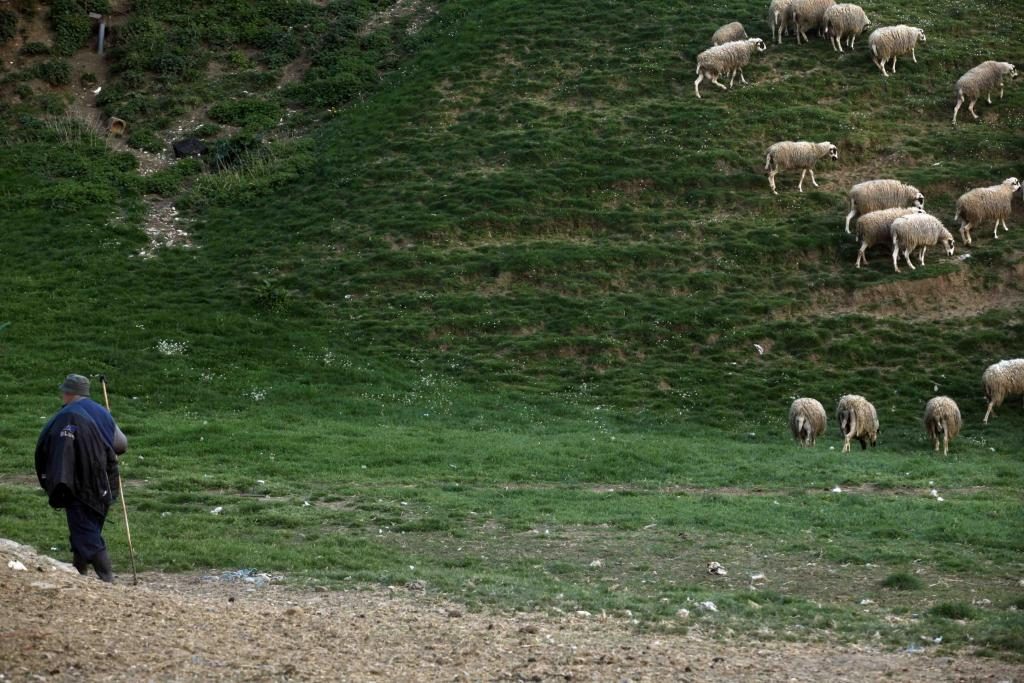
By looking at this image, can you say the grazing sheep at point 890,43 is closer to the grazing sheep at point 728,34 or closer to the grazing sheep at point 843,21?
the grazing sheep at point 843,21

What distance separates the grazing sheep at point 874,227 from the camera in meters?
35.2

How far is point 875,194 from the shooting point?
36.4m

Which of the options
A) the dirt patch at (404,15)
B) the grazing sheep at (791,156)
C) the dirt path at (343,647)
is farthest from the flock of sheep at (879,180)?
the dirt path at (343,647)

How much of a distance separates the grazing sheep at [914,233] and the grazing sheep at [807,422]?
9137 millimetres

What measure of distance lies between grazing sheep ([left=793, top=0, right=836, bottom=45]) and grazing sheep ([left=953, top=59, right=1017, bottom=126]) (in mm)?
6232

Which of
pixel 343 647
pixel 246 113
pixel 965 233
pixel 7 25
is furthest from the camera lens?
pixel 7 25

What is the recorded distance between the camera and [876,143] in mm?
40750

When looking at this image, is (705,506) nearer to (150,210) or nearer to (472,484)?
(472,484)

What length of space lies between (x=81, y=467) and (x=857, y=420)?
1860 cm

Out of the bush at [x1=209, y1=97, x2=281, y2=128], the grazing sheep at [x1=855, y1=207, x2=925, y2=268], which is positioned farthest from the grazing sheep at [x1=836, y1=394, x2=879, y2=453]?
the bush at [x1=209, y1=97, x2=281, y2=128]

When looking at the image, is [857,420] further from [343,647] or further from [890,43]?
[890,43]

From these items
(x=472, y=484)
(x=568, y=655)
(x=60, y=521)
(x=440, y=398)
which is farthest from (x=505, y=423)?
(x=568, y=655)

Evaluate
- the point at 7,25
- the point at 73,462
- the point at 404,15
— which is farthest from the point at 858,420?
the point at 7,25

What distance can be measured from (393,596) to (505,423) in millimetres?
14233
